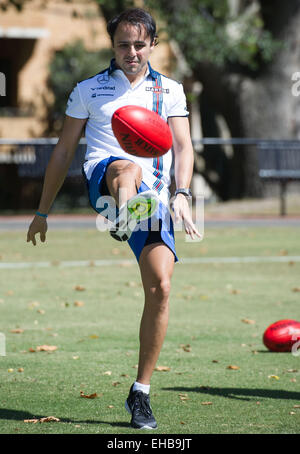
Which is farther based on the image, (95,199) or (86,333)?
(86,333)

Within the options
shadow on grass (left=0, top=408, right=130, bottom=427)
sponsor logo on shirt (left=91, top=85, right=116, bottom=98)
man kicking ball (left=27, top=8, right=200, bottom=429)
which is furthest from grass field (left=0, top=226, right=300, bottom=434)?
sponsor logo on shirt (left=91, top=85, right=116, bottom=98)

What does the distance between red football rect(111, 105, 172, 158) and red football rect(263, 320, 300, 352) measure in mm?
2830

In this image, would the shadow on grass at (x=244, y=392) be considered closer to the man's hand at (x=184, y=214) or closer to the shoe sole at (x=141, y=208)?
the man's hand at (x=184, y=214)

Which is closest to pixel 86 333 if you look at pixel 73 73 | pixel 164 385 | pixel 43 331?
pixel 43 331

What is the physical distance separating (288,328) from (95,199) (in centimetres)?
282

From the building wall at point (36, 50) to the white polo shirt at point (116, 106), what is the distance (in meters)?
24.8

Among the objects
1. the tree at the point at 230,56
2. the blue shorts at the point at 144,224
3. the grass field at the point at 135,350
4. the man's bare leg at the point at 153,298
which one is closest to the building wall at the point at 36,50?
the tree at the point at 230,56

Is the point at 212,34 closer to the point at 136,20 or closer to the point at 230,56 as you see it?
the point at 230,56

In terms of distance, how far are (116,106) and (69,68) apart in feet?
83.9

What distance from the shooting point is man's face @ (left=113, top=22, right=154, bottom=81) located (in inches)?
203

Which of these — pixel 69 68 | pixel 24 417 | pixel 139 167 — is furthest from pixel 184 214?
pixel 69 68

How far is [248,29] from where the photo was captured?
2406 cm

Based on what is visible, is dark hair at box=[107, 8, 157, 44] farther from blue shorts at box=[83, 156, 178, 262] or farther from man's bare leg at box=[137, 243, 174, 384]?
man's bare leg at box=[137, 243, 174, 384]

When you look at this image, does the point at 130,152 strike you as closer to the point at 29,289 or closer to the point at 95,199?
the point at 95,199
